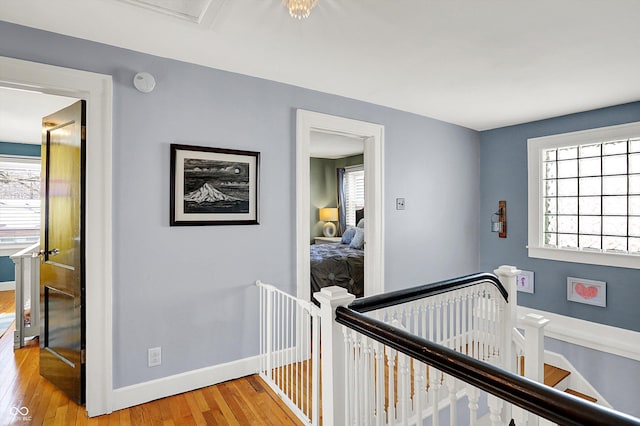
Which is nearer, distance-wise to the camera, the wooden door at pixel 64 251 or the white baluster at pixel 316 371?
the white baluster at pixel 316 371

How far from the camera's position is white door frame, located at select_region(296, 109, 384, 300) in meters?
3.08

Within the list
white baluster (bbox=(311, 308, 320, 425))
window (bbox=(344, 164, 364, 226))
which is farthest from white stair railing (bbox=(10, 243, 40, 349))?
window (bbox=(344, 164, 364, 226))

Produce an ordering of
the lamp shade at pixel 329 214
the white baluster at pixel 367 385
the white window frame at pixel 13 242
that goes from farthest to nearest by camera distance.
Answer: the lamp shade at pixel 329 214 < the white window frame at pixel 13 242 < the white baluster at pixel 367 385

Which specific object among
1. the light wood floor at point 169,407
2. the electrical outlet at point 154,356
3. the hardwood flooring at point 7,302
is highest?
the electrical outlet at point 154,356

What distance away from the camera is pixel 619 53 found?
243 centimetres

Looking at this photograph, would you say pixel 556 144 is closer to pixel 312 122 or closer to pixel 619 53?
pixel 619 53

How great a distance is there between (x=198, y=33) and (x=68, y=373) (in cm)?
241

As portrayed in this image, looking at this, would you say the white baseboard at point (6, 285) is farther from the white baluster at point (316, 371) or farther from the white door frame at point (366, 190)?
the white baluster at point (316, 371)

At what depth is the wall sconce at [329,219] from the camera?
24.1 ft

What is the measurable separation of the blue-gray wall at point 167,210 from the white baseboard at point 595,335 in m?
3.05

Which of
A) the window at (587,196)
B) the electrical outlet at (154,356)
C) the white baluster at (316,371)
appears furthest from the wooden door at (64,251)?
the window at (587,196)

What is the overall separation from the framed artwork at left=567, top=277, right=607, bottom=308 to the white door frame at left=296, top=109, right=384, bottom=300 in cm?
212

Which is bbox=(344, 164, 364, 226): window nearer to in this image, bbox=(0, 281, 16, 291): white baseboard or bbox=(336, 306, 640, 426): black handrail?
bbox=(0, 281, 16, 291): white baseboard

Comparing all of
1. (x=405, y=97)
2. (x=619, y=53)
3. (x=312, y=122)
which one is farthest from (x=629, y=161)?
(x=312, y=122)
